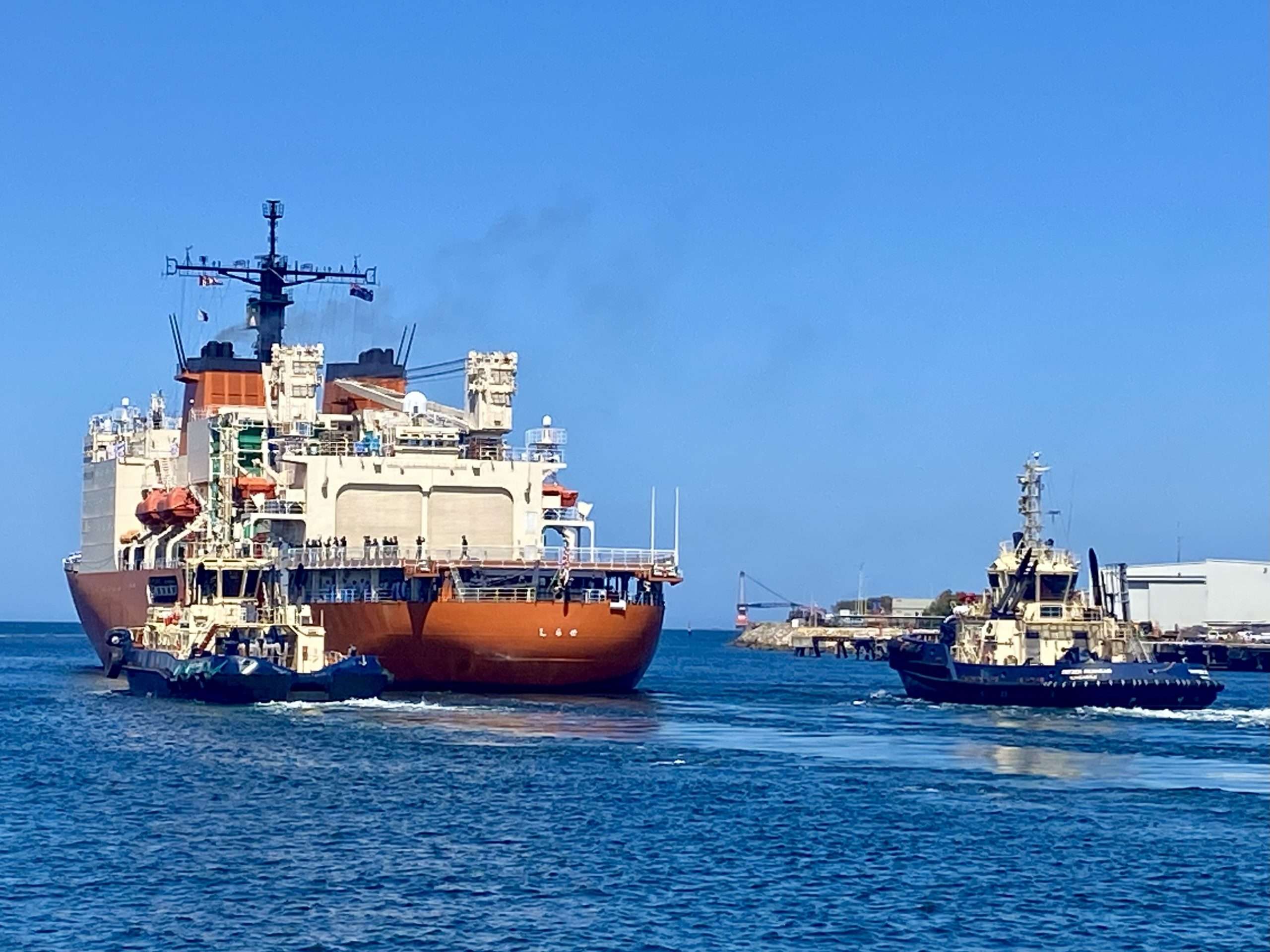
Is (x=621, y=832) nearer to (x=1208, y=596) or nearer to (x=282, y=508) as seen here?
(x=282, y=508)

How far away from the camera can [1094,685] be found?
71.6 m

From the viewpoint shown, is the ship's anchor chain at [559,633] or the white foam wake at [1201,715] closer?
the white foam wake at [1201,715]

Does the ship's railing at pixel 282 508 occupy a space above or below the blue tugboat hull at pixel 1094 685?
above

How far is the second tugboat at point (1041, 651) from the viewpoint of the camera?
72.0 metres

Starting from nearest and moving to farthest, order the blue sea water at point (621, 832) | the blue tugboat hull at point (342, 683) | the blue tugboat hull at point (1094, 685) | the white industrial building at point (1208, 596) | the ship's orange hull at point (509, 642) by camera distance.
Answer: the blue sea water at point (621, 832) → the blue tugboat hull at point (342, 683) → the blue tugboat hull at point (1094, 685) → the ship's orange hull at point (509, 642) → the white industrial building at point (1208, 596)

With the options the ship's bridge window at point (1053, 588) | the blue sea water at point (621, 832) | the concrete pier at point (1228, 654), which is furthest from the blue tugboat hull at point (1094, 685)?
A: the concrete pier at point (1228, 654)

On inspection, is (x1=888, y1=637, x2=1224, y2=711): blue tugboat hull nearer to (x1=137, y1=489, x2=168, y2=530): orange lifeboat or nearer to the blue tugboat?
the blue tugboat

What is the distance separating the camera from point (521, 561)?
73.6m

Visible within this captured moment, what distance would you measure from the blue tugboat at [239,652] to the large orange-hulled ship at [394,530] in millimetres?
632

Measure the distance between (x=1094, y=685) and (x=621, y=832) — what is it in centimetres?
3461

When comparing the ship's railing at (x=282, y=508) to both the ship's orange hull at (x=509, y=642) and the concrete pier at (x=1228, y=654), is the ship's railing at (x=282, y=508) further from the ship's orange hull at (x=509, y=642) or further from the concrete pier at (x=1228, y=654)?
the concrete pier at (x=1228, y=654)

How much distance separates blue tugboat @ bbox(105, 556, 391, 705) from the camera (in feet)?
222

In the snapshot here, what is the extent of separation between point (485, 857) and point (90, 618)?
68.8m

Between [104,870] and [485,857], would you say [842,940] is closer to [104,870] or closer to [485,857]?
[485,857]
